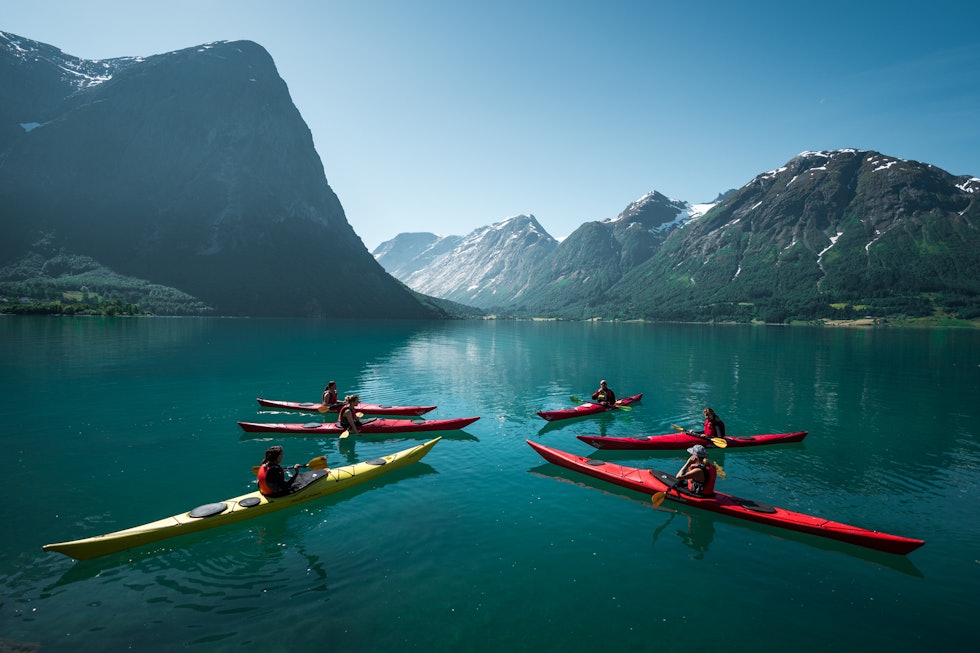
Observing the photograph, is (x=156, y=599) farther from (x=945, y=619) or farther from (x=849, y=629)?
(x=945, y=619)

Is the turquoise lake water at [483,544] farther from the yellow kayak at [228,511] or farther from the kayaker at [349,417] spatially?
the kayaker at [349,417]

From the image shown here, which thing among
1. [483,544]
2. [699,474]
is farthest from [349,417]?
[699,474]

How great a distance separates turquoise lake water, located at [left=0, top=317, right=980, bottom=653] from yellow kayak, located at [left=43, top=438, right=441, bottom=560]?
51 centimetres

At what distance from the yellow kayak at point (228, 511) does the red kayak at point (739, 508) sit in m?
9.70

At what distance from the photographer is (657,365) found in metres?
69.7

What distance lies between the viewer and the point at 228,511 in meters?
16.3

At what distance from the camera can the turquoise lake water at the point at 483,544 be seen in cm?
1165

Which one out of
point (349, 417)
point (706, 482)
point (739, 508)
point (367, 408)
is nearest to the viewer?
A: point (739, 508)

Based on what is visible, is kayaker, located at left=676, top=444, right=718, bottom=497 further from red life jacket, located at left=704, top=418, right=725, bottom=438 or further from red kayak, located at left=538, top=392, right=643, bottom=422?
red kayak, located at left=538, top=392, right=643, bottom=422

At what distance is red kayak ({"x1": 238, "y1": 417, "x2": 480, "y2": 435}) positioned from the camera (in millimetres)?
28484

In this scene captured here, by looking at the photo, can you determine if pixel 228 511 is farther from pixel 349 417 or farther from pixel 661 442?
pixel 661 442

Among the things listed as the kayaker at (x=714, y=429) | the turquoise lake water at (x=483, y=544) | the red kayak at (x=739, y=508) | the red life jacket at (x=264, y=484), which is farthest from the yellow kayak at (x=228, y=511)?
the kayaker at (x=714, y=429)

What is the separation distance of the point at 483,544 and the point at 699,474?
9.37m

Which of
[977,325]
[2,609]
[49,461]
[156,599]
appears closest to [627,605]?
[156,599]
